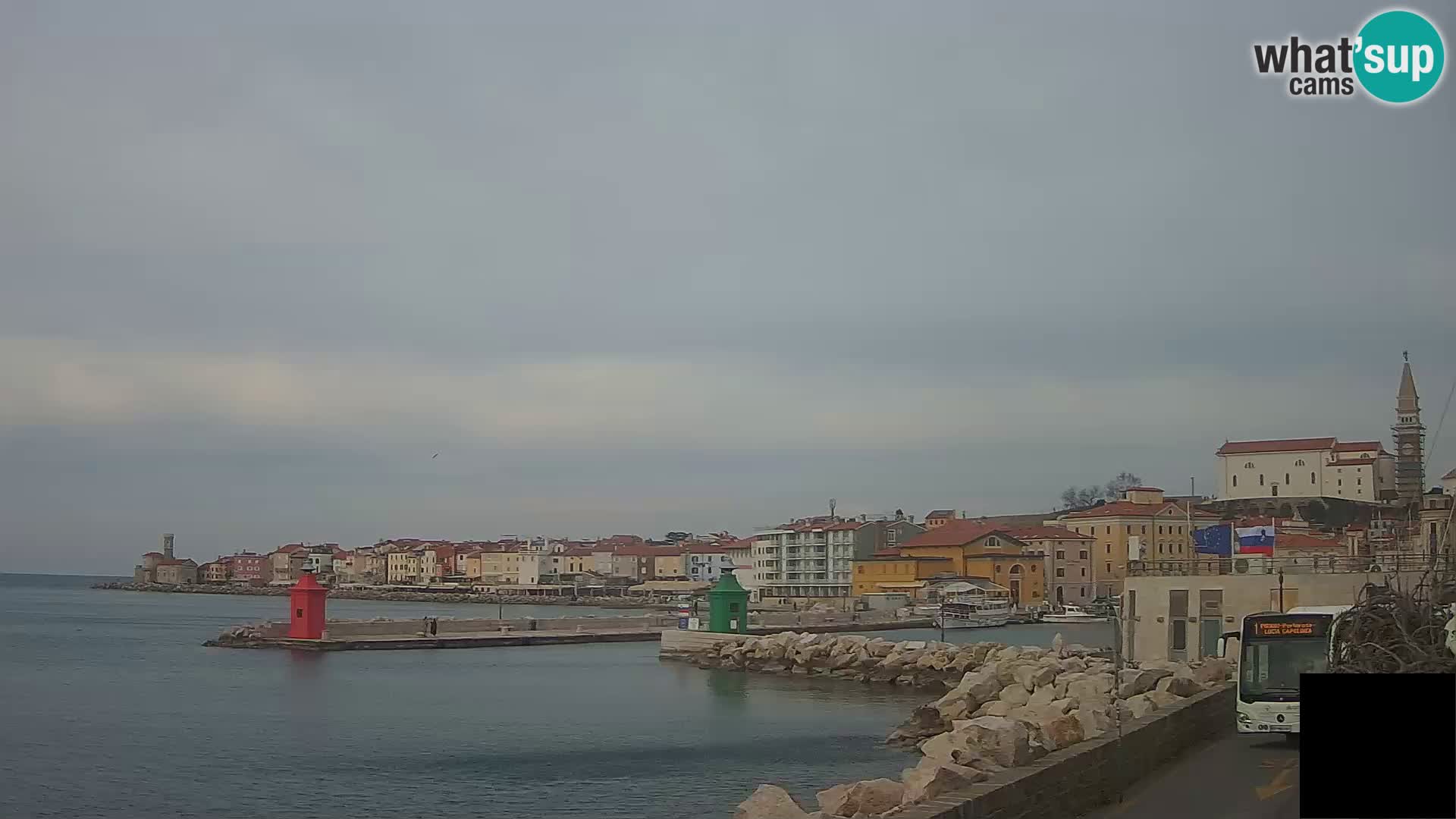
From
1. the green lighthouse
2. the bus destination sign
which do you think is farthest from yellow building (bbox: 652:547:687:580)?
the bus destination sign

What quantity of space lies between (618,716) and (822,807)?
827 inches

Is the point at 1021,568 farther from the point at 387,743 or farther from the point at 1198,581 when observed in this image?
the point at 387,743

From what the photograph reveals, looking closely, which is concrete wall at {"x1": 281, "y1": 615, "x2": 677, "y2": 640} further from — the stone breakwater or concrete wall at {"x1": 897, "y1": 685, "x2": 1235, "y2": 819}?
concrete wall at {"x1": 897, "y1": 685, "x2": 1235, "y2": 819}

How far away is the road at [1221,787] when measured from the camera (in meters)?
12.0

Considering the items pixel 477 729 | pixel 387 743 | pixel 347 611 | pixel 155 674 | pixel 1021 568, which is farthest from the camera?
pixel 347 611

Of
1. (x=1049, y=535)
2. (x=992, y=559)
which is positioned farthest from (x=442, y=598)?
(x=1049, y=535)

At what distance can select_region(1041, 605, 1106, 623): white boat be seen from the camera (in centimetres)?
9306

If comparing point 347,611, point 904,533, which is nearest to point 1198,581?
point 904,533

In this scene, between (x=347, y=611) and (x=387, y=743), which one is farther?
(x=347, y=611)

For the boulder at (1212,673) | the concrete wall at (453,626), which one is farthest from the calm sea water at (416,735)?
the boulder at (1212,673)

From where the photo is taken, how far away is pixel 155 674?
49000mm

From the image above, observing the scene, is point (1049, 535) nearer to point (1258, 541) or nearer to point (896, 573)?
point (896, 573)

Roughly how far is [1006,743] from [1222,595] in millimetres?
21987

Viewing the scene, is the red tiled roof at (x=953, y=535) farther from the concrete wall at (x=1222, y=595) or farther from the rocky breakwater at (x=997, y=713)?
the concrete wall at (x=1222, y=595)
